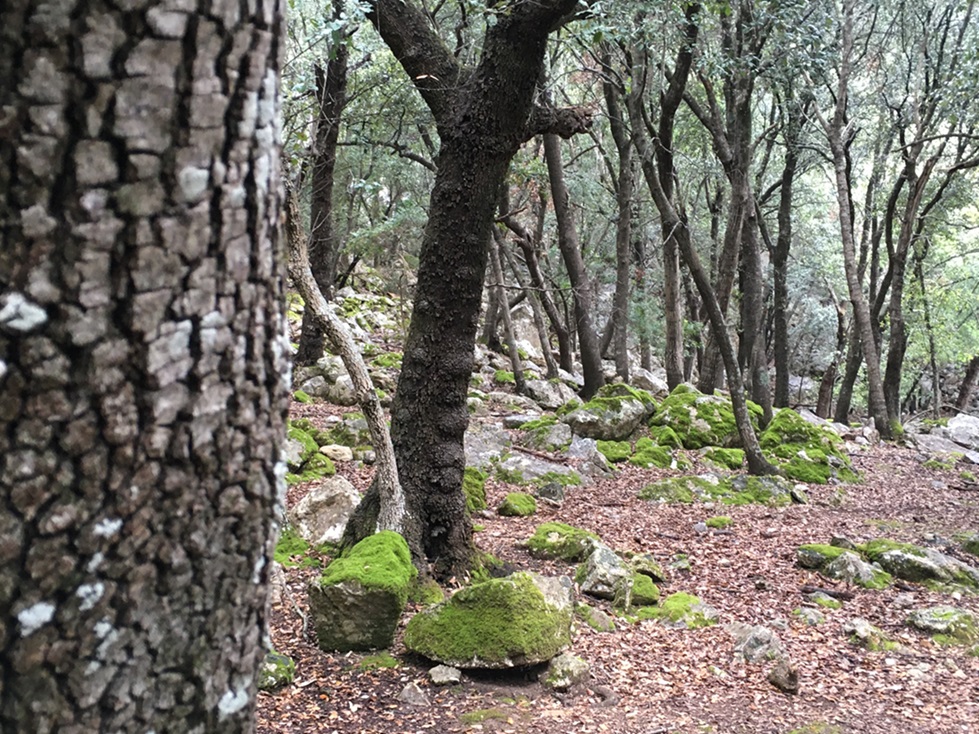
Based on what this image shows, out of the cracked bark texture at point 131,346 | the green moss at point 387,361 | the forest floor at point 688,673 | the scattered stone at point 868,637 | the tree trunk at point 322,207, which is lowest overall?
the forest floor at point 688,673

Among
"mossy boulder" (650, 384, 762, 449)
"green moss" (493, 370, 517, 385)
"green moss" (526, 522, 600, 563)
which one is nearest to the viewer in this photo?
"green moss" (526, 522, 600, 563)

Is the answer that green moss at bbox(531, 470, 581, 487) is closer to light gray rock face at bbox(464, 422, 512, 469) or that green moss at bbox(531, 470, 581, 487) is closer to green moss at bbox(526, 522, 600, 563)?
light gray rock face at bbox(464, 422, 512, 469)

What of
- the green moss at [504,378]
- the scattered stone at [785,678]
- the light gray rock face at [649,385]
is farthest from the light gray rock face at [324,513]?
the light gray rock face at [649,385]

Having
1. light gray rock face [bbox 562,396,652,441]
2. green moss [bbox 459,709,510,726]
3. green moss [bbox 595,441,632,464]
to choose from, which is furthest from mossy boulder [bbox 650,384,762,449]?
green moss [bbox 459,709,510,726]

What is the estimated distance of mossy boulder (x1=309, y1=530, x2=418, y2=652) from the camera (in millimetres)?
3814

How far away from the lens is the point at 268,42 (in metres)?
1.10

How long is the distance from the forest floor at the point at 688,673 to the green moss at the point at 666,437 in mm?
3062

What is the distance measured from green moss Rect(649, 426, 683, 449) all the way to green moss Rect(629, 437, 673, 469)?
18 centimetres

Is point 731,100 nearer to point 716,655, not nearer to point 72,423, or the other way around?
point 716,655

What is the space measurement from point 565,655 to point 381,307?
1660 cm

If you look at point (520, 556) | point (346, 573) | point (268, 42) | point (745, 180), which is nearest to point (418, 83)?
point (346, 573)

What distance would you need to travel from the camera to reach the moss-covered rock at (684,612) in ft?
16.6

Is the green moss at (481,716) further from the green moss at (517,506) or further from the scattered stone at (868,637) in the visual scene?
the green moss at (517,506)

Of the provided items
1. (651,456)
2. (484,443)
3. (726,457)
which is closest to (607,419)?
(651,456)
